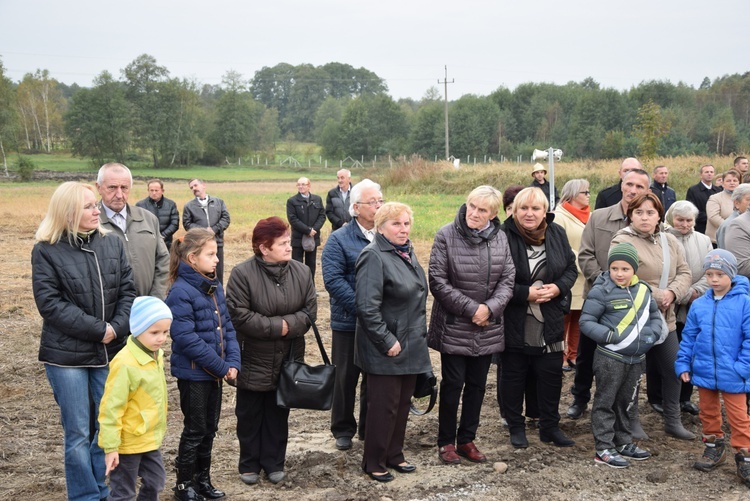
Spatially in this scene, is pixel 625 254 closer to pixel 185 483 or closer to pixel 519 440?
pixel 519 440

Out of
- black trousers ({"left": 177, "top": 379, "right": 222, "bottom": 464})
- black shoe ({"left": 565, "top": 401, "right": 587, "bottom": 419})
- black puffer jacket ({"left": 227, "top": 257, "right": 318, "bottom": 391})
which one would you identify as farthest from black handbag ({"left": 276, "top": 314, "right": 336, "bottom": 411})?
black shoe ({"left": 565, "top": 401, "right": 587, "bottom": 419})

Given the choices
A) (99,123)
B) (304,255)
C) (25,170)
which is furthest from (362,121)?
(304,255)

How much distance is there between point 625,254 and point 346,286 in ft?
7.15

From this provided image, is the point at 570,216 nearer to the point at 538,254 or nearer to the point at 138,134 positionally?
the point at 538,254

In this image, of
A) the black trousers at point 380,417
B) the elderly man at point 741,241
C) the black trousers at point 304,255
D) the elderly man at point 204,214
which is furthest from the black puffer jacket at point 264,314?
the black trousers at point 304,255

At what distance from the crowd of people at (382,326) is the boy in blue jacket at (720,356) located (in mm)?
13

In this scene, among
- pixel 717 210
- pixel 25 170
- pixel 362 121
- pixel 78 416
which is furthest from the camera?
pixel 362 121

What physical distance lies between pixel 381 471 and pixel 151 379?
1.90m

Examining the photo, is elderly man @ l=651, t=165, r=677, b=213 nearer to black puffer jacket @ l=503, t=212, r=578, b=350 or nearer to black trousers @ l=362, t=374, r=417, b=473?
black puffer jacket @ l=503, t=212, r=578, b=350

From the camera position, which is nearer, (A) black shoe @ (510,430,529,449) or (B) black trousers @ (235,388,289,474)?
(B) black trousers @ (235,388,289,474)

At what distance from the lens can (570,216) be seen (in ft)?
24.7

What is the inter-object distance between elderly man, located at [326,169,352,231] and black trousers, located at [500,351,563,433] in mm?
6986

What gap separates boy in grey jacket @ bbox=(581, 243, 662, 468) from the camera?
5.51 meters

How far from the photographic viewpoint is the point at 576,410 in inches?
257
